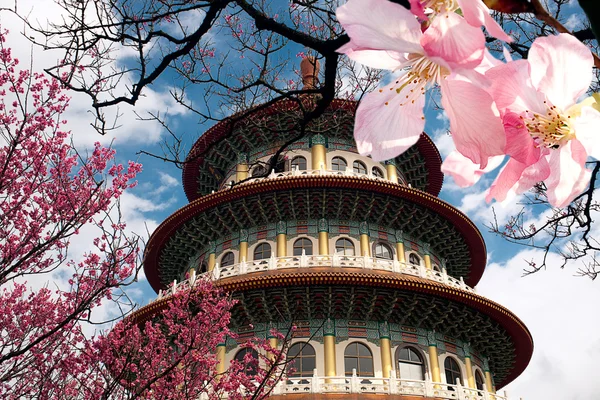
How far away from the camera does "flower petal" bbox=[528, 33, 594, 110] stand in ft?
2.29

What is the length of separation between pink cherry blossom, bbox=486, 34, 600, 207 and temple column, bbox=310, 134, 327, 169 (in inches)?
862

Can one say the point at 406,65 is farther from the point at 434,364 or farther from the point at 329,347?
the point at 434,364

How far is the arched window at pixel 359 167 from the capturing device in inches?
928

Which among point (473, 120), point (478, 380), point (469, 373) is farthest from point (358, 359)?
point (473, 120)

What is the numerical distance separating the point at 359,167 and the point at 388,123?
2317 cm

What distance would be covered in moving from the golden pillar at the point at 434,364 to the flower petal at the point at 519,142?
61.6ft

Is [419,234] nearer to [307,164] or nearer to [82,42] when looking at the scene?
[307,164]

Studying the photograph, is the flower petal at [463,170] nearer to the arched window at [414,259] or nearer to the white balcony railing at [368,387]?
the white balcony railing at [368,387]

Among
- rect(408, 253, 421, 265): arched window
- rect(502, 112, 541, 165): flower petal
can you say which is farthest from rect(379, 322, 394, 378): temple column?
rect(502, 112, 541, 165): flower petal

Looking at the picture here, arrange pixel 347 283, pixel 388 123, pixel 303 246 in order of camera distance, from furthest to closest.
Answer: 1. pixel 303 246
2. pixel 347 283
3. pixel 388 123

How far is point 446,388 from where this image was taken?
1794 centimetres

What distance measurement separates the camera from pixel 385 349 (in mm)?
18281

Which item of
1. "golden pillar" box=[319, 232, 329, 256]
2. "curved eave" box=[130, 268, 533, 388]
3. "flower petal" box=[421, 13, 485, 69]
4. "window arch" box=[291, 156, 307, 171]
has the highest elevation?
"window arch" box=[291, 156, 307, 171]

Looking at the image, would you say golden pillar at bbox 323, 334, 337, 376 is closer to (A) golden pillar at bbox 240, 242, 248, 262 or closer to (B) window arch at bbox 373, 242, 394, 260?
(B) window arch at bbox 373, 242, 394, 260
